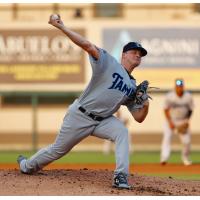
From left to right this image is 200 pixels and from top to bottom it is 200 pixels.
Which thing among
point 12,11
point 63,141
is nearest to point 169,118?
point 63,141

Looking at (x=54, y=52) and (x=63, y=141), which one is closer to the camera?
(x=63, y=141)

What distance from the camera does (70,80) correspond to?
65.0 ft

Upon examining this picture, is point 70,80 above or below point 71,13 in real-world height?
below

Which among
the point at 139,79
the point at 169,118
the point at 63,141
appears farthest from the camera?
the point at 139,79

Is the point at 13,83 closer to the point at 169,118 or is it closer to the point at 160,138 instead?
the point at 160,138

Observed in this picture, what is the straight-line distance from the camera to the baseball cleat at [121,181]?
671 centimetres

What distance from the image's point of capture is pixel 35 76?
779 inches

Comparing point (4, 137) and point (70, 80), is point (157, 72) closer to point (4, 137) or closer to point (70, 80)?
point (70, 80)

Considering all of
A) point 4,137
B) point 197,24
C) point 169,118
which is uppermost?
point 197,24

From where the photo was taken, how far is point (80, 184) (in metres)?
6.92

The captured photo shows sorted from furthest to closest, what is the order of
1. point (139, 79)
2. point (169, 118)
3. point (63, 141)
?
point (139, 79) → point (169, 118) → point (63, 141)

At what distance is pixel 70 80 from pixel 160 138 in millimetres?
2886

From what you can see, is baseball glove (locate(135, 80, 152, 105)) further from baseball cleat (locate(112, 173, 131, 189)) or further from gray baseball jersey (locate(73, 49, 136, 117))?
baseball cleat (locate(112, 173, 131, 189))

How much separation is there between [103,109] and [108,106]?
0.19 feet
